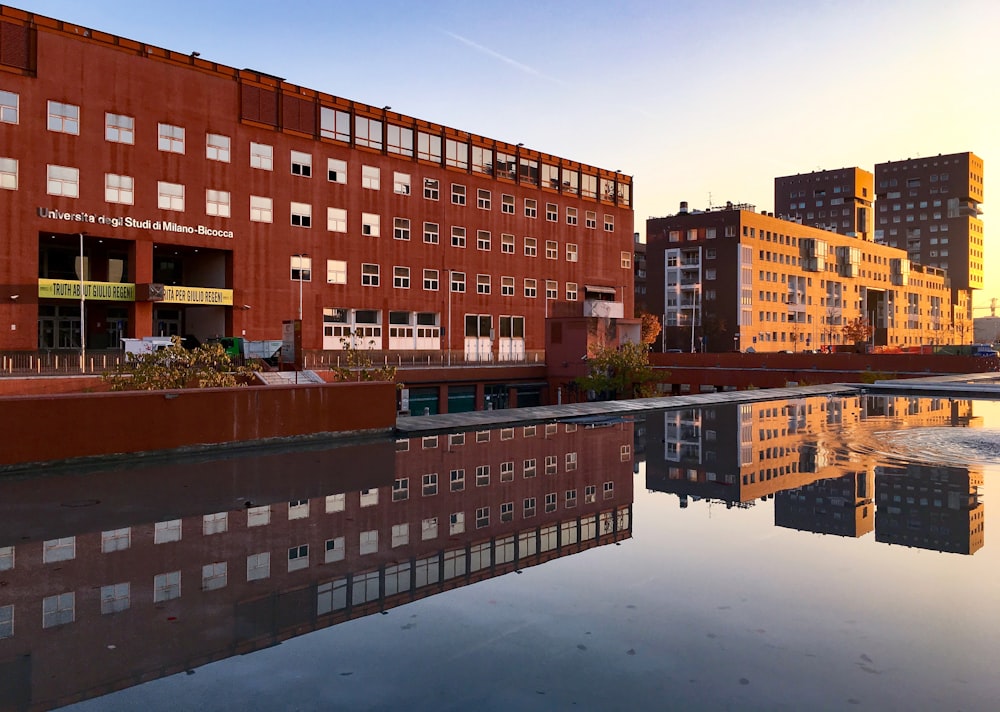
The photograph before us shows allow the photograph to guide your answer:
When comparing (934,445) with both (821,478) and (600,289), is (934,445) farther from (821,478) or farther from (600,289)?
(600,289)

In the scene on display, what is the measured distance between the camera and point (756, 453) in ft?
66.0

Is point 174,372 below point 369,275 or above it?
below

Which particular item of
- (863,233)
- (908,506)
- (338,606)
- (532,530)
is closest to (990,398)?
(908,506)

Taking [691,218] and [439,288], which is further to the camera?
[691,218]

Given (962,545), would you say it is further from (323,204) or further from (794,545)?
(323,204)

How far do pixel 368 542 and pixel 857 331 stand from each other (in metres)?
133

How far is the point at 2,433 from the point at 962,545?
18244mm

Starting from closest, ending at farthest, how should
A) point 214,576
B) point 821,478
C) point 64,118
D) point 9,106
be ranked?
point 214,576 < point 821,478 < point 9,106 < point 64,118

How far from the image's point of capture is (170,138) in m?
46.6

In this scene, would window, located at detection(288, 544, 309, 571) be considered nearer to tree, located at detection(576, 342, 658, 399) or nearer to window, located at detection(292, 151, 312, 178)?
tree, located at detection(576, 342, 658, 399)

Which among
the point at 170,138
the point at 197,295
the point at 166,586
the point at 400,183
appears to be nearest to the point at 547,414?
the point at 166,586

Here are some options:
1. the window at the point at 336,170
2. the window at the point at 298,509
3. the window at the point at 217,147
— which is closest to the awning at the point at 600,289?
the window at the point at 336,170

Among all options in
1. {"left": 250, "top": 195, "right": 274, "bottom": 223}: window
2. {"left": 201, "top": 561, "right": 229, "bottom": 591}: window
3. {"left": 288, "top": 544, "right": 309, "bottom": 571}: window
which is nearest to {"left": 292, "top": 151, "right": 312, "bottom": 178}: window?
{"left": 250, "top": 195, "right": 274, "bottom": 223}: window

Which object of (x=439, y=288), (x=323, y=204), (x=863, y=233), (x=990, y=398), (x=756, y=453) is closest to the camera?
(x=756, y=453)
